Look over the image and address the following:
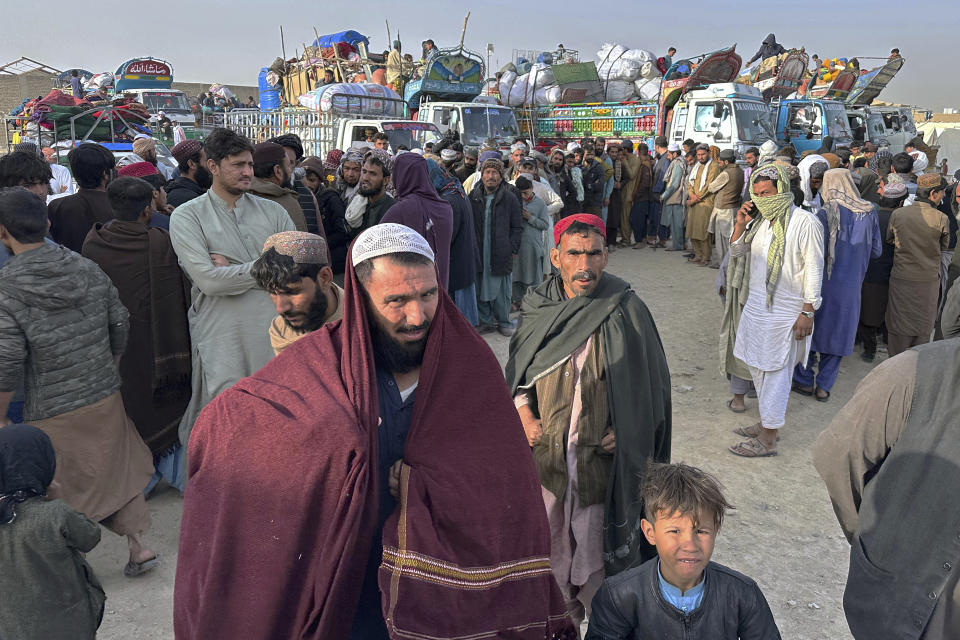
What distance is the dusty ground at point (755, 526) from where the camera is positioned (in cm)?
302

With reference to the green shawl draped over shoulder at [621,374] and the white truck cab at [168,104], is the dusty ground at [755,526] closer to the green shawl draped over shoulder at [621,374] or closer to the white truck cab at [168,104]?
the green shawl draped over shoulder at [621,374]

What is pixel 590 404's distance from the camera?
8.30ft

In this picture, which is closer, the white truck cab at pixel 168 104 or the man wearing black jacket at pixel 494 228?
the man wearing black jacket at pixel 494 228

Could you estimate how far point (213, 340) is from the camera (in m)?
3.29

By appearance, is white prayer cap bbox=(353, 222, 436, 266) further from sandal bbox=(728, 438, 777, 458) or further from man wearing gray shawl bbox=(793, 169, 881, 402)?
man wearing gray shawl bbox=(793, 169, 881, 402)

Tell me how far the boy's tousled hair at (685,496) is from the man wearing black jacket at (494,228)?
5.15 m

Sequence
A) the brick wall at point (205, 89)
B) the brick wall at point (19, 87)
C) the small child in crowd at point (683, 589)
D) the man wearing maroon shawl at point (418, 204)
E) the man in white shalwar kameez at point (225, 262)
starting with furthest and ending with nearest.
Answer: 1. the brick wall at point (205, 89)
2. the brick wall at point (19, 87)
3. the man wearing maroon shawl at point (418, 204)
4. the man in white shalwar kameez at point (225, 262)
5. the small child in crowd at point (683, 589)

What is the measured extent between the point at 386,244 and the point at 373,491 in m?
0.60

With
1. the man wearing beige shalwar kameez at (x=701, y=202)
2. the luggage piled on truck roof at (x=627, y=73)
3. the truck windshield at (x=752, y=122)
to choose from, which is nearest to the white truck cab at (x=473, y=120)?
the man wearing beige shalwar kameez at (x=701, y=202)

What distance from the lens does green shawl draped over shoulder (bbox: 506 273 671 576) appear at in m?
2.47

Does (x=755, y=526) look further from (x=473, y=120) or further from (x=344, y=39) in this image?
(x=344, y=39)

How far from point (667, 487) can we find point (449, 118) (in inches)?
491

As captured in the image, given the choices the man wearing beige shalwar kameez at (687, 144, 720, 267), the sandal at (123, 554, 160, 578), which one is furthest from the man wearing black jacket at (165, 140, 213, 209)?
the man wearing beige shalwar kameez at (687, 144, 720, 267)

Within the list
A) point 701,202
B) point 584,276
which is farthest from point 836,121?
point 584,276
